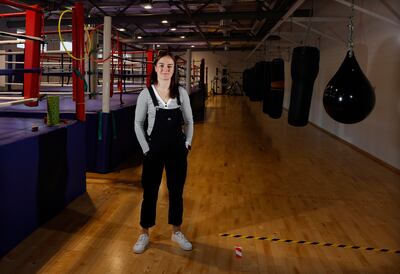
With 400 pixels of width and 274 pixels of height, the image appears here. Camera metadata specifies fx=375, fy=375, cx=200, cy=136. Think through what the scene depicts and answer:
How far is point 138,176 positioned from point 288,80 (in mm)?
9500

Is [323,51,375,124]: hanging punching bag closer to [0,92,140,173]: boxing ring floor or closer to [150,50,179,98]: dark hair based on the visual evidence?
[150,50,179,98]: dark hair

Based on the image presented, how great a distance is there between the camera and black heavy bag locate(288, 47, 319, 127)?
14.1ft

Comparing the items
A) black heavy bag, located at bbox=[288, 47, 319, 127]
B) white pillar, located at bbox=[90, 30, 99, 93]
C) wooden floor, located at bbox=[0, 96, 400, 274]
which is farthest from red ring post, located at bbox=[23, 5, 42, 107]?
black heavy bag, located at bbox=[288, 47, 319, 127]

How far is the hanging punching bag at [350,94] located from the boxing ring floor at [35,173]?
240 cm

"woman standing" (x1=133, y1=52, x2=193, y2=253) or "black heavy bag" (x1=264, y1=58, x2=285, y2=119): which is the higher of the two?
"black heavy bag" (x1=264, y1=58, x2=285, y2=119)

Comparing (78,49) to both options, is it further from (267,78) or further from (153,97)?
(267,78)

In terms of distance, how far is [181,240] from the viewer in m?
2.46

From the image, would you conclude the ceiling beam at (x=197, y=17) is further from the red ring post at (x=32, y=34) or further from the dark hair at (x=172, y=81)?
the dark hair at (x=172, y=81)

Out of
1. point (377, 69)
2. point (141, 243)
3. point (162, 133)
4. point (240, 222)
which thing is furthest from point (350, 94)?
point (141, 243)

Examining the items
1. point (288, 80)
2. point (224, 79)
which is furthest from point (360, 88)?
point (224, 79)

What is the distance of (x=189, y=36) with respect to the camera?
49.2 ft

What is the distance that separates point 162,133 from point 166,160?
197 millimetres

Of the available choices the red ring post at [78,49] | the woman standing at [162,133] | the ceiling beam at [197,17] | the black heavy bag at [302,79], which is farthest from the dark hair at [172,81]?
the ceiling beam at [197,17]

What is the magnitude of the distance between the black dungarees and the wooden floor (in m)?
0.25
